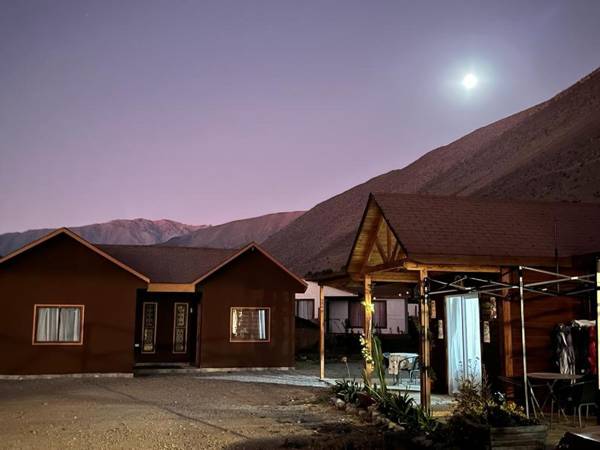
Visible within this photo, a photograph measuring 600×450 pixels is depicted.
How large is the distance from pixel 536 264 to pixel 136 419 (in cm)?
771

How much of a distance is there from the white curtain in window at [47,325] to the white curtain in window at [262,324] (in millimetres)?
6591

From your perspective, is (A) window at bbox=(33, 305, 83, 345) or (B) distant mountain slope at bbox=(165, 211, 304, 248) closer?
(A) window at bbox=(33, 305, 83, 345)

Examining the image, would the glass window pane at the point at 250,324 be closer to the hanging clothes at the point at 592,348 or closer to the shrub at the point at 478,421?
the hanging clothes at the point at 592,348

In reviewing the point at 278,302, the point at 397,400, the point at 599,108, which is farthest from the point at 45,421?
the point at 599,108

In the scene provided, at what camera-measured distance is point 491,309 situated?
12.2 metres

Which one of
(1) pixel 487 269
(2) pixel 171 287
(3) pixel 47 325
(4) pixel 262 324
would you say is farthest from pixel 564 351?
(3) pixel 47 325

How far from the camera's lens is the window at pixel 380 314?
111 ft

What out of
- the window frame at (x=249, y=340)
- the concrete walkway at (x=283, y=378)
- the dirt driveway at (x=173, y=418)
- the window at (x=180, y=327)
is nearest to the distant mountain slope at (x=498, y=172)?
the window frame at (x=249, y=340)

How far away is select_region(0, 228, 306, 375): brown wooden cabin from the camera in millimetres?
19328

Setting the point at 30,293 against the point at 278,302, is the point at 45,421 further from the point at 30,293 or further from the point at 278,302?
the point at 278,302

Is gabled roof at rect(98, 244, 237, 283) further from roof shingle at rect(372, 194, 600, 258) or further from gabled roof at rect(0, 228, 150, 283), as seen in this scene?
roof shingle at rect(372, 194, 600, 258)

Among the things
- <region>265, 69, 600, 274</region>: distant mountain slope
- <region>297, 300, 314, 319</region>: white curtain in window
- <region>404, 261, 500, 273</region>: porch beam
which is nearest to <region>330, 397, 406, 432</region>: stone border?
<region>404, 261, 500, 273</region>: porch beam

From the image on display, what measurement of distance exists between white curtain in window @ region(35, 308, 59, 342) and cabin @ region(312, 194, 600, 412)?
10.1m

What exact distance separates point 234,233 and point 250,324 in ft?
419
